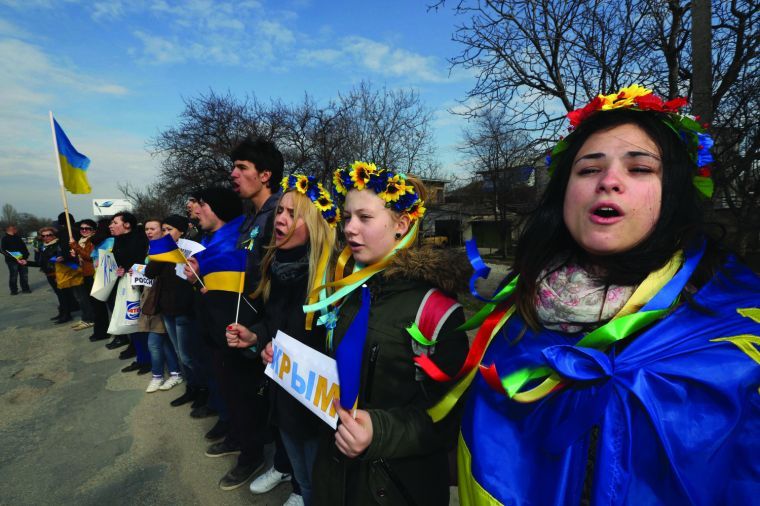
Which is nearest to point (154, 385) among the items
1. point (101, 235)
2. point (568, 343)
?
point (101, 235)

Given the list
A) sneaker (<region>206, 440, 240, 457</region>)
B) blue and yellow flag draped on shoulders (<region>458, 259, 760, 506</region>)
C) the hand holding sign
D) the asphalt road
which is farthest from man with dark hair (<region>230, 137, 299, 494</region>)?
blue and yellow flag draped on shoulders (<region>458, 259, 760, 506</region>)

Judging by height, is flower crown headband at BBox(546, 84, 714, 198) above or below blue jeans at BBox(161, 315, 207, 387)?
above

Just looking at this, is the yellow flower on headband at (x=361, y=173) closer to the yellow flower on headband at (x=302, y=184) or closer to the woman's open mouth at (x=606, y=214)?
the yellow flower on headband at (x=302, y=184)

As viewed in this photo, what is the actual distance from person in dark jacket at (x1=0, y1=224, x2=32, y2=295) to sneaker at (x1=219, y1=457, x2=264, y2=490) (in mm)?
11466

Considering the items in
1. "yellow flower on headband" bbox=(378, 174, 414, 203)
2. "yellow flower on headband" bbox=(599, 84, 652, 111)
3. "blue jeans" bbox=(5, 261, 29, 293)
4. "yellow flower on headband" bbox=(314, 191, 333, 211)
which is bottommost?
"blue jeans" bbox=(5, 261, 29, 293)

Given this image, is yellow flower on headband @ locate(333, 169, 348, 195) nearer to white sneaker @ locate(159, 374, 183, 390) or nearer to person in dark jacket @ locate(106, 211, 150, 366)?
white sneaker @ locate(159, 374, 183, 390)

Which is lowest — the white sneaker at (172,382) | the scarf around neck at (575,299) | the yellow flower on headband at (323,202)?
the white sneaker at (172,382)

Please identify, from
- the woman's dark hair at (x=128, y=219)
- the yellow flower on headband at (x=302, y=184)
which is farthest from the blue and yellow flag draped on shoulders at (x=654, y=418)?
the woman's dark hair at (x=128, y=219)

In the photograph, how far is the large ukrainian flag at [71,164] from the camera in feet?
19.3

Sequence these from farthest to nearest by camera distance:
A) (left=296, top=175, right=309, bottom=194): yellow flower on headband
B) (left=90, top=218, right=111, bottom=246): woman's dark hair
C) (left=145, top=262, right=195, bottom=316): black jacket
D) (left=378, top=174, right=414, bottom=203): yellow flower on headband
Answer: (left=90, top=218, right=111, bottom=246): woman's dark hair
(left=145, top=262, right=195, bottom=316): black jacket
(left=296, top=175, right=309, bottom=194): yellow flower on headband
(left=378, top=174, right=414, bottom=203): yellow flower on headband

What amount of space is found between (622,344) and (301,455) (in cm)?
206

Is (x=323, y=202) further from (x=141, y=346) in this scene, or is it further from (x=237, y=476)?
(x=141, y=346)

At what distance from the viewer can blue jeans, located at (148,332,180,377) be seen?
4.71 metres

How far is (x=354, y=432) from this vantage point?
1.34 m
